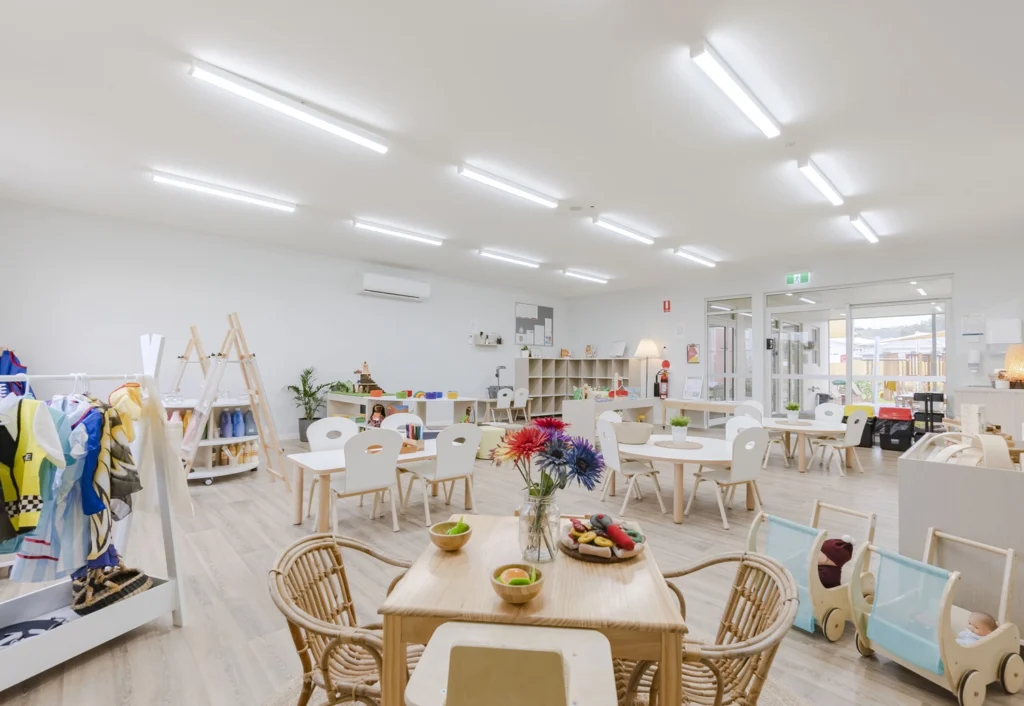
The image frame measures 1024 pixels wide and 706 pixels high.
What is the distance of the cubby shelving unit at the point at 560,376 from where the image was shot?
11.0 metres

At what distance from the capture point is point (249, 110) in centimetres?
364

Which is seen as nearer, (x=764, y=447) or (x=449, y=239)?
(x=764, y=447)

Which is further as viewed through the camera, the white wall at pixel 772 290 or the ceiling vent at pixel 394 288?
the ceiling vent at pixel 394 288

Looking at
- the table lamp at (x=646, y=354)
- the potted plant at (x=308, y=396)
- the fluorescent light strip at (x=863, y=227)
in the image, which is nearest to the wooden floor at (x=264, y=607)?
the potted plant at (x=308, y=396)

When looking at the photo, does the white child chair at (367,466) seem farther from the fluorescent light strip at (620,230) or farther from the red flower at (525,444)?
the fluorescent light strip at (620,230)

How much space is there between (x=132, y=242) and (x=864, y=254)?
11.2 meters

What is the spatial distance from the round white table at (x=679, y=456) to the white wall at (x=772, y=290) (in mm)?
5102

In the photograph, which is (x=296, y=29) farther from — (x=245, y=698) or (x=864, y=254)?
(x=864, y=254)

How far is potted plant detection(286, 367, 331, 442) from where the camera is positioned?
7.91m

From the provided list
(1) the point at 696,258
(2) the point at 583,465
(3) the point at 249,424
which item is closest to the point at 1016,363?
(1) the point at 696,258

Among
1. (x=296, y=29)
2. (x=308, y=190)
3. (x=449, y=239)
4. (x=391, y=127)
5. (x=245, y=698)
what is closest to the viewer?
(x=245, y=698)

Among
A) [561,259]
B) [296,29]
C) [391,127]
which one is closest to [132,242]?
[391,127]

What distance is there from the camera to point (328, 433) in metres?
4.48

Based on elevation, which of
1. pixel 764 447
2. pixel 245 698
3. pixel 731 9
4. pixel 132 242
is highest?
pixel 731 9
